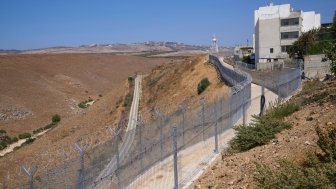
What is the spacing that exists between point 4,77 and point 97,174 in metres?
99.5

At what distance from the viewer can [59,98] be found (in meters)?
91.2

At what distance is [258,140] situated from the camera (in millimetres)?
11289

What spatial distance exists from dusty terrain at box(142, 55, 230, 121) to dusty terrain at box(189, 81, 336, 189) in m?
22.3

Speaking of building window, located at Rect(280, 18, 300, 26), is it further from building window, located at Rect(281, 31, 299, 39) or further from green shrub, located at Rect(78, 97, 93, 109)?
green shrub, located at Rect(78, 97, 93, 109)

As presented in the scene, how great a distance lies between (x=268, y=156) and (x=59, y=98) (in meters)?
84.6

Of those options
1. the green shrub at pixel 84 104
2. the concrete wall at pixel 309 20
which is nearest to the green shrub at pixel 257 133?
the concrete wall at pixel 309 20

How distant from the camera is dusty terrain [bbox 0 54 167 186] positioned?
33.1 metres

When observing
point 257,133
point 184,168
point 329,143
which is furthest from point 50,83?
point 329,143

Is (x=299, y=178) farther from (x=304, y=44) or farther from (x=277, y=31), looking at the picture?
(x=277, y=31)

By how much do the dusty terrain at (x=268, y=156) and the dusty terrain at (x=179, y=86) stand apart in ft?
73.0

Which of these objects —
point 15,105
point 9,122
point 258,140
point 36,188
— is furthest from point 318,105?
point 15,105

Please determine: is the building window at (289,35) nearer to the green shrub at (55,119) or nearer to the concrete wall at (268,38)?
the concrete wall at (268,38)

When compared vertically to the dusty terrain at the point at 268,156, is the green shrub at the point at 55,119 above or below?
below

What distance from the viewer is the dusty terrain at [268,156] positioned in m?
9.03
